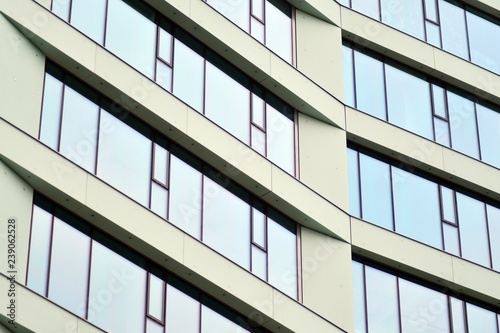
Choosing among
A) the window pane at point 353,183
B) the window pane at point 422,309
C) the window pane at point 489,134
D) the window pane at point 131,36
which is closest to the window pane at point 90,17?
the window pane at point 131,36

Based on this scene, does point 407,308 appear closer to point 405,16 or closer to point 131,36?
point 405,16

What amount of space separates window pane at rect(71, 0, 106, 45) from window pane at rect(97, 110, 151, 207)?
198cm

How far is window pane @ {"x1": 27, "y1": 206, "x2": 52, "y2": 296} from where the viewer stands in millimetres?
26078

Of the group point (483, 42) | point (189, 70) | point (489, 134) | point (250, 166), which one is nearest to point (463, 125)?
point (489, 134)

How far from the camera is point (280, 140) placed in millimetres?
33469

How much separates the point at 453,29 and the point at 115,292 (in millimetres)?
17068

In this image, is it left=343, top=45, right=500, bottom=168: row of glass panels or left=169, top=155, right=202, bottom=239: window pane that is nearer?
left=169, top=155, right=202, bottom=239: window pane

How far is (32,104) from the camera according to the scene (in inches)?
1083

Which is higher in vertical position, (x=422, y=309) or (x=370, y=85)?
(x=370, y=85)

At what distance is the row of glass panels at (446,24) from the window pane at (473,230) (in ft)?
17.0

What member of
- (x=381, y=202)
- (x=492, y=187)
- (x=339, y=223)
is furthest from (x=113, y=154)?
(x=492, y=187)

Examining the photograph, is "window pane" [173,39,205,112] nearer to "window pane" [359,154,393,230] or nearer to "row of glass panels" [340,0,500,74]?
"window pane" [359,154,393,230]

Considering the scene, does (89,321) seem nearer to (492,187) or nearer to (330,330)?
(330,330)

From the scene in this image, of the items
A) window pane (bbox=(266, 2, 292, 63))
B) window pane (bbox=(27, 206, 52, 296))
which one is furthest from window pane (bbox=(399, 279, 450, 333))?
window pane (bbox=(27, 206, 52, 296))
